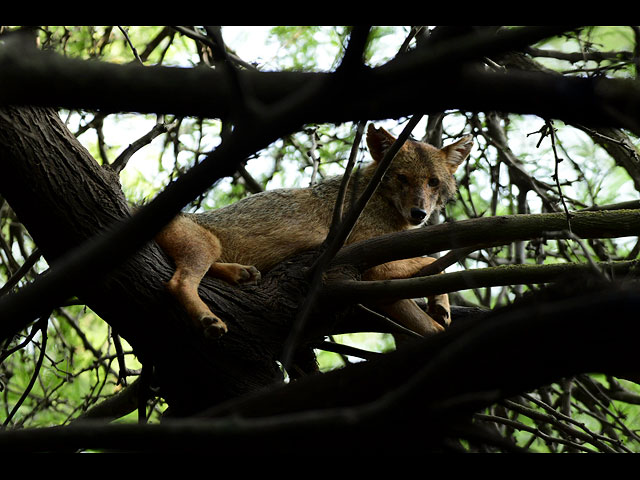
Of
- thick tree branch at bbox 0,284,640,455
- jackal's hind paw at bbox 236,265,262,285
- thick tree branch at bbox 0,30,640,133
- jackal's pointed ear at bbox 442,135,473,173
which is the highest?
jackal's pointed ear at bbox 442,135,473,173

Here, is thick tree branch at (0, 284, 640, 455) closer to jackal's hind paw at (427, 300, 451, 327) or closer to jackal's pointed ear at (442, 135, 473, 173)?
jackal's hind paw at (427, 300, 451, 327)

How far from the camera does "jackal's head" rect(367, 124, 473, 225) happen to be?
232 inches

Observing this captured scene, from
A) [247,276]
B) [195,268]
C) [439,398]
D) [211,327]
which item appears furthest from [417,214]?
[439,398]

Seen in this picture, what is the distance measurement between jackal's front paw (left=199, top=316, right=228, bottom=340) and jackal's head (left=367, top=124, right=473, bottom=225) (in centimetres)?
238

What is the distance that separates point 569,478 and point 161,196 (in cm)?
167

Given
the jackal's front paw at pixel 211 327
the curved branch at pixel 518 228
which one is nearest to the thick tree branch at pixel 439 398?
the jackal's front paw at pixel 211 327

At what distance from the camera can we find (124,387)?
5.00 m

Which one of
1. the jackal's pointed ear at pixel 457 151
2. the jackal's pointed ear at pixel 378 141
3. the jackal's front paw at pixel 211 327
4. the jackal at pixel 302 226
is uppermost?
the jackal's pointed ear at pixel 378 141

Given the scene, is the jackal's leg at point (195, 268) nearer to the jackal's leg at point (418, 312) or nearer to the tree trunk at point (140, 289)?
the tree trunk at point (140, 289)

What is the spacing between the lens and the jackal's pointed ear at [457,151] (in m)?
6.34

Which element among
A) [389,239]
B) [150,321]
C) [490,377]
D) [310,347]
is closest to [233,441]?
[490,377]

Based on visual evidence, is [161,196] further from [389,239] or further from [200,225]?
[200,225]

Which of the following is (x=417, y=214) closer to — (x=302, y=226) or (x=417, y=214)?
(x=417, y=214)

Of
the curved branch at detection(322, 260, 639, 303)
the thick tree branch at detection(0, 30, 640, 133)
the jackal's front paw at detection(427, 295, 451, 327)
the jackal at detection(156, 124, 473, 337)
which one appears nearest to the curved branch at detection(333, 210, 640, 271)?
the curved branch at detection(322, 260, 639, 303)
